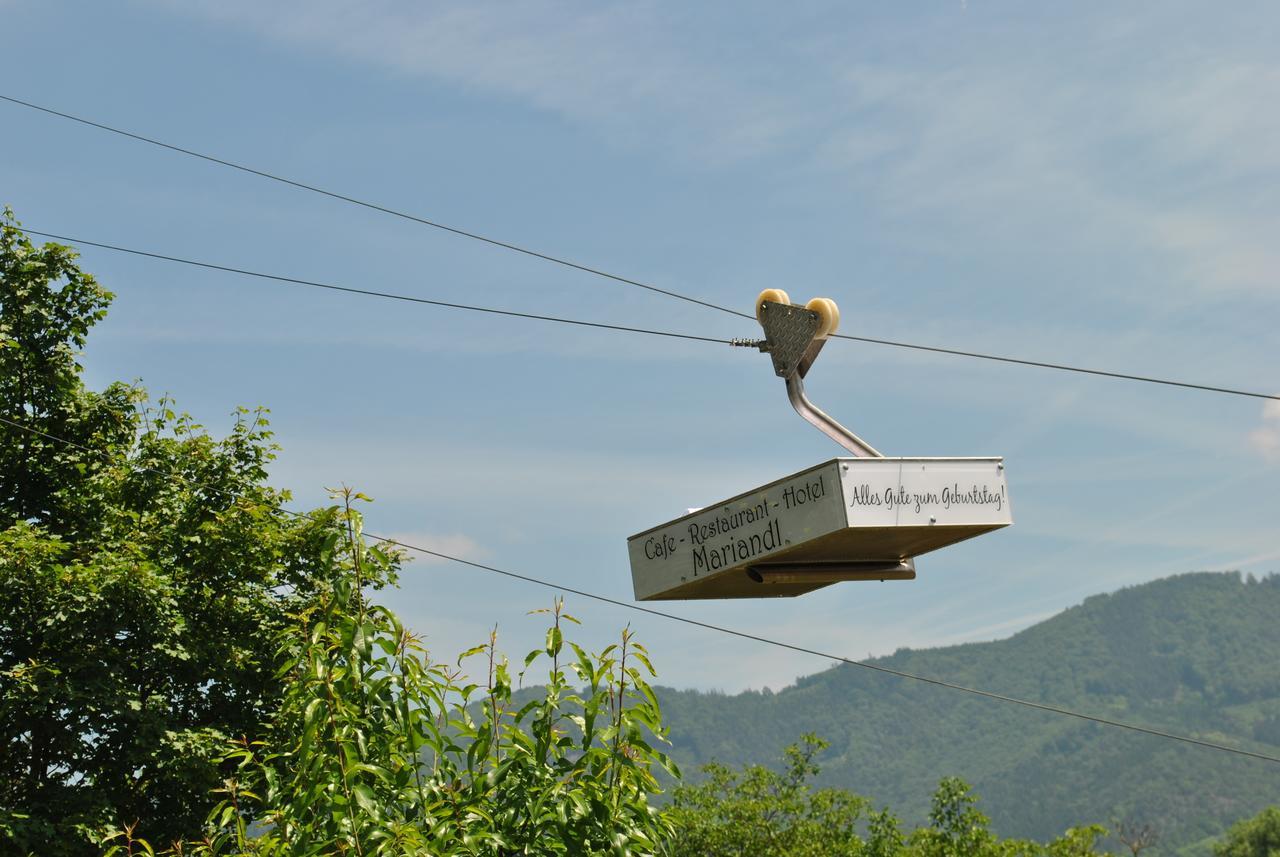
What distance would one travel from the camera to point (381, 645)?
4605 millimetres

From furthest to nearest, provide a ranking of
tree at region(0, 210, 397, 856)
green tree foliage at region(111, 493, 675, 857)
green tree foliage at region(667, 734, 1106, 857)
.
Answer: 1. green tree foliage at region(667, 734, 1106, 857)
2. tree at region(0, 210, 397, 856)
3. green tree foliage at region(111, 493, 675, 857)

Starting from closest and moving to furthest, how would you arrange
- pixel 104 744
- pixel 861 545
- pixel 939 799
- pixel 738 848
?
pixel 861 545, pixel 104 744, pixel 939 799, pixel 738 848

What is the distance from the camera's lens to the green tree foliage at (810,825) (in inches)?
1132

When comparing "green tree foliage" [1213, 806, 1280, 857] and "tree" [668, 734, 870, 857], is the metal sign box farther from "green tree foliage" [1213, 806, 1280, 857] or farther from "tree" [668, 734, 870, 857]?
"green tree foliage" [1213, 806, 1280, 857]

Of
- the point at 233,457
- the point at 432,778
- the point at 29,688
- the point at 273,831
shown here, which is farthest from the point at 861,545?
the point at 233,457

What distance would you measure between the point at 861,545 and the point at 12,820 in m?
11.5

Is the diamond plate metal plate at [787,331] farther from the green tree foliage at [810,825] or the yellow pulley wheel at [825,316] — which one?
the green tree foliage at [810,825]

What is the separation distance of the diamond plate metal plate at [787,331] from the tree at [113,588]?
1002 cm

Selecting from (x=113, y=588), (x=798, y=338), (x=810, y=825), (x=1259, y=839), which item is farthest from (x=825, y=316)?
(x=1259, y=839)

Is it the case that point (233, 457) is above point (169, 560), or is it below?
above

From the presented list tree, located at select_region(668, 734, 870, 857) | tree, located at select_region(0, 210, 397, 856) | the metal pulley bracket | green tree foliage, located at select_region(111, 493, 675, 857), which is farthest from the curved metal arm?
tree, located at select_region(668, 734, 870, 857)

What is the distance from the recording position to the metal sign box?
462cm

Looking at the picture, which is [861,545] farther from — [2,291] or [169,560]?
[2,291]

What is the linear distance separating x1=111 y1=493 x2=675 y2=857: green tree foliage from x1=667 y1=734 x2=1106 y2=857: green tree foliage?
25161mm
